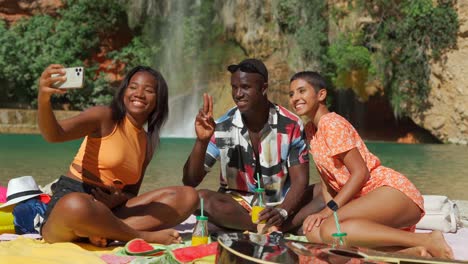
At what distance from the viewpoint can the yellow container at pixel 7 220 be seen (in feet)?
12.8

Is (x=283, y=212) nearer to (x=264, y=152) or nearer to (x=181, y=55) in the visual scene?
(x=264, y=152)

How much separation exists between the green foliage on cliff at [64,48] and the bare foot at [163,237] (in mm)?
18303

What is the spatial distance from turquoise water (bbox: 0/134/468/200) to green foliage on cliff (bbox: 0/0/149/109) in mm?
6594

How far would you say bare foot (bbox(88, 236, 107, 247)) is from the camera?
337 cm

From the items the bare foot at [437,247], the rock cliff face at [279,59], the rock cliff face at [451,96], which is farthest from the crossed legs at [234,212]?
the rock cliff face at [451,96]

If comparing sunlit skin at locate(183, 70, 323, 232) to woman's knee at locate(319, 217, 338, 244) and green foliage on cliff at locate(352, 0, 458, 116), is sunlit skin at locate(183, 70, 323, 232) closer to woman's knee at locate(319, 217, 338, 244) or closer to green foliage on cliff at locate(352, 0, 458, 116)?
woman's knee at locate(319, 217, 338, 244)

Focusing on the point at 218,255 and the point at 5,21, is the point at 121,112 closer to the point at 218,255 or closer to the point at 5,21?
the point at 218,255

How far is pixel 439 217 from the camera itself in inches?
168

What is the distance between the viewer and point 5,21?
2347 cm

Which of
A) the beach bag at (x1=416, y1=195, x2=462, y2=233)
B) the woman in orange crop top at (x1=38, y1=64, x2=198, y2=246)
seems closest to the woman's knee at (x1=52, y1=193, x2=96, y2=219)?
the woman in orange crop top at (x1=38, y1=64, x2=198, y2=246)

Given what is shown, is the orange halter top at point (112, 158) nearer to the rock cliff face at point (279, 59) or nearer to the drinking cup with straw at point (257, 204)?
the drinking cup with straw at point (257, 204)

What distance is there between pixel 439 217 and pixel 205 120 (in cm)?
188

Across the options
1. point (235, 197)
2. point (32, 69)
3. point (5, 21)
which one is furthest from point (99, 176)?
point (5, 21)

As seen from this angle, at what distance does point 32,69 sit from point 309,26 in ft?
32.4
